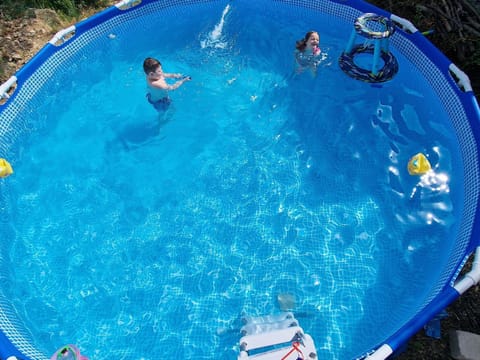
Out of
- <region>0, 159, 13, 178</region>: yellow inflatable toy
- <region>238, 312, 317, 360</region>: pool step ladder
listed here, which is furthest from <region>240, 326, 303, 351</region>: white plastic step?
<region>0, 159, 13, 178</region>: yellow inflatable toy

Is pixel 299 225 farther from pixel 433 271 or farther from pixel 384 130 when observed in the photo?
pixel 384 130

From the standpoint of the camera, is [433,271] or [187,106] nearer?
[433,271]

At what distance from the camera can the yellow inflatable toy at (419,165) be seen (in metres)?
5.73

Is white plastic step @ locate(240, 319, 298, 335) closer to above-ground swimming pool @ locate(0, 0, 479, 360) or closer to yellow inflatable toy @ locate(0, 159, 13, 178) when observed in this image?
above-ground swimming pool @ locate(0, 0, 479, 360)

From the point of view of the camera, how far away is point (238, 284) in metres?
5.25

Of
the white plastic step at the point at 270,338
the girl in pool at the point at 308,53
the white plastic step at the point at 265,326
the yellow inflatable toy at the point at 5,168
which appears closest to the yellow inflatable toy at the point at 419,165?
the girl in pool at the point at 308,53

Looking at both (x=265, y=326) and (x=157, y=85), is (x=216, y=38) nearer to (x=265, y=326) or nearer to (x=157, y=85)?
(x=157, y=85)

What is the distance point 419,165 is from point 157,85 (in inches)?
156

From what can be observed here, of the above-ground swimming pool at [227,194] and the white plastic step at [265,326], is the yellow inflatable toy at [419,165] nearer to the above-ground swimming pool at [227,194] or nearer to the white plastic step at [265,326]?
Result: the above-ground swimming pool at [227,194]

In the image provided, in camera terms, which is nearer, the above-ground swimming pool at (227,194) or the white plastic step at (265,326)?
the white plastic step at (265,326)

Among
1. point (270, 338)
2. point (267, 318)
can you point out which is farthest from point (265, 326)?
point (270, 338)

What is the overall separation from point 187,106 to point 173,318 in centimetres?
358

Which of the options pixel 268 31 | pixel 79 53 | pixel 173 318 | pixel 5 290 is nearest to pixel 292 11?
pixel 268 31

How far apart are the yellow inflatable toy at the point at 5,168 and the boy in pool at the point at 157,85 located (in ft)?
7.59
